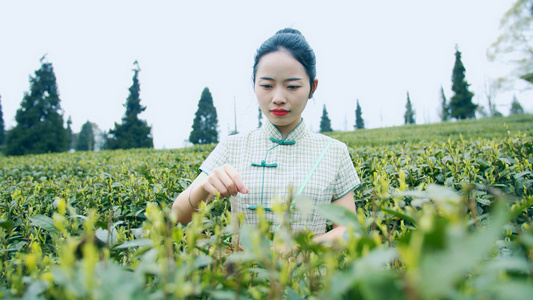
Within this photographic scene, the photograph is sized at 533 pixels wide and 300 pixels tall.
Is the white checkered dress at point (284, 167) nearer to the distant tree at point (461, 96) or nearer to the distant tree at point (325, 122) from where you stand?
the distant tree at point (461, 96)

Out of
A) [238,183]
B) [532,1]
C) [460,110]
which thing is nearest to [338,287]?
[238,183]

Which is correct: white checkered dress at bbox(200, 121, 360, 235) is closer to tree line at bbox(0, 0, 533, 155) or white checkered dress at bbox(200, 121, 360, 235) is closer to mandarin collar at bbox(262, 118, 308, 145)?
mandarin collar at bbox(262, 118, 308, 145)

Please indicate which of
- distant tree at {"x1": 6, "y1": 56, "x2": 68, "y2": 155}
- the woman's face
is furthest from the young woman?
distant tree at {"x1": 6, "y1": 56, "x2": 68, "y2": 155}

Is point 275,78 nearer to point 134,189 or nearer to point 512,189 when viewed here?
point 134,189

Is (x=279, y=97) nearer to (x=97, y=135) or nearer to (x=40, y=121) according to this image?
(x=40, y=121)

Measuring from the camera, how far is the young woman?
167 centimetres

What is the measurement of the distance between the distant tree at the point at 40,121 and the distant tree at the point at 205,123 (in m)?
12.3

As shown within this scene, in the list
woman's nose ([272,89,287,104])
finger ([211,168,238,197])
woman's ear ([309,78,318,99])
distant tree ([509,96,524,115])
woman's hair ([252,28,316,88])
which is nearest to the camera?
finger ([211,168,238,197])

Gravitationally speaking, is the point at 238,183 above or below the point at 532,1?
below

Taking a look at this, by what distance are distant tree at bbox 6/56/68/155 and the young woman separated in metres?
30.4

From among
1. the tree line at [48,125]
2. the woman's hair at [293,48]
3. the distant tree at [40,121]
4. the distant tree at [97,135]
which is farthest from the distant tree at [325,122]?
the woman's hair at [293,48]

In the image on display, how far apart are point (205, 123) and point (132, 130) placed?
8.44 m

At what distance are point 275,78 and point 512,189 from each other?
1.68 metres

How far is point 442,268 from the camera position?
1.20ft
